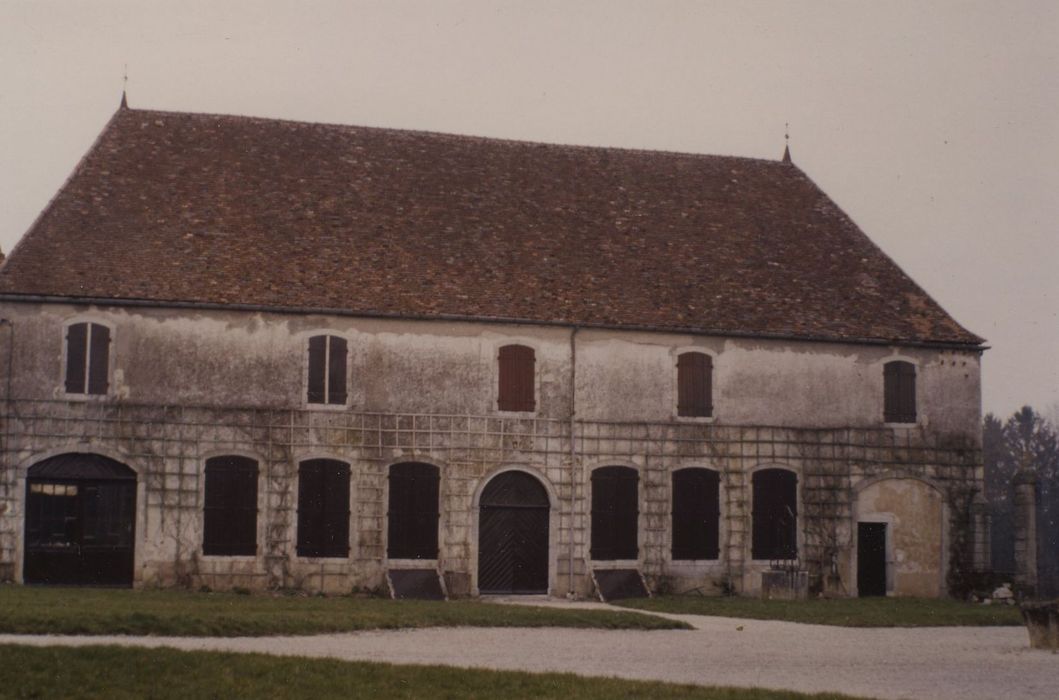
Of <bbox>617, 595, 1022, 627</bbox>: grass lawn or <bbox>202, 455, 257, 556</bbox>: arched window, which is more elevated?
<bbox>202, 455, 257, 556</bbox>: arched window

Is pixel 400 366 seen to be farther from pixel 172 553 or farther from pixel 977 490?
pixel 977 490

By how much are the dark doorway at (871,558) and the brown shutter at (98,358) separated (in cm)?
1653

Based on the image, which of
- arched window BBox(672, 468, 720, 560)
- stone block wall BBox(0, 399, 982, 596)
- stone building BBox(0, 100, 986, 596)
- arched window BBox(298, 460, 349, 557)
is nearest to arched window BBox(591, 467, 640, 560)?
stone building BBox(0, 100, 986, 596)

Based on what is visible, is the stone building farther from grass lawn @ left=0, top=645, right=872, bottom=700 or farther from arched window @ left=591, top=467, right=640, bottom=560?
grass lawn @ left=0, top=645, right=872, bottom=700

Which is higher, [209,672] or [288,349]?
[288,349]

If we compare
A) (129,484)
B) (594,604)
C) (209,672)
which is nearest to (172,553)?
(129,484)

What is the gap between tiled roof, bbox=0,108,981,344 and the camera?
98.6 ft

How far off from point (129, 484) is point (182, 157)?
7.89 m

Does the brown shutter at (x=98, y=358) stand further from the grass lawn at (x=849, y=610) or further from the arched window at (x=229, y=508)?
the grass lawn at (x=849, y=610)

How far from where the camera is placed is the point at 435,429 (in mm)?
30484

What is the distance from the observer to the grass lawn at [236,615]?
62.9 ft

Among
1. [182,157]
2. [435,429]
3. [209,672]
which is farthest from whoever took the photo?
[182,157]

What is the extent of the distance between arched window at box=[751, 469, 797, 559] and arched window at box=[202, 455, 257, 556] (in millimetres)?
10878

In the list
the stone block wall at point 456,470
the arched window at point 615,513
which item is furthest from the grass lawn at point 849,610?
the stone block wall at point 456,470
